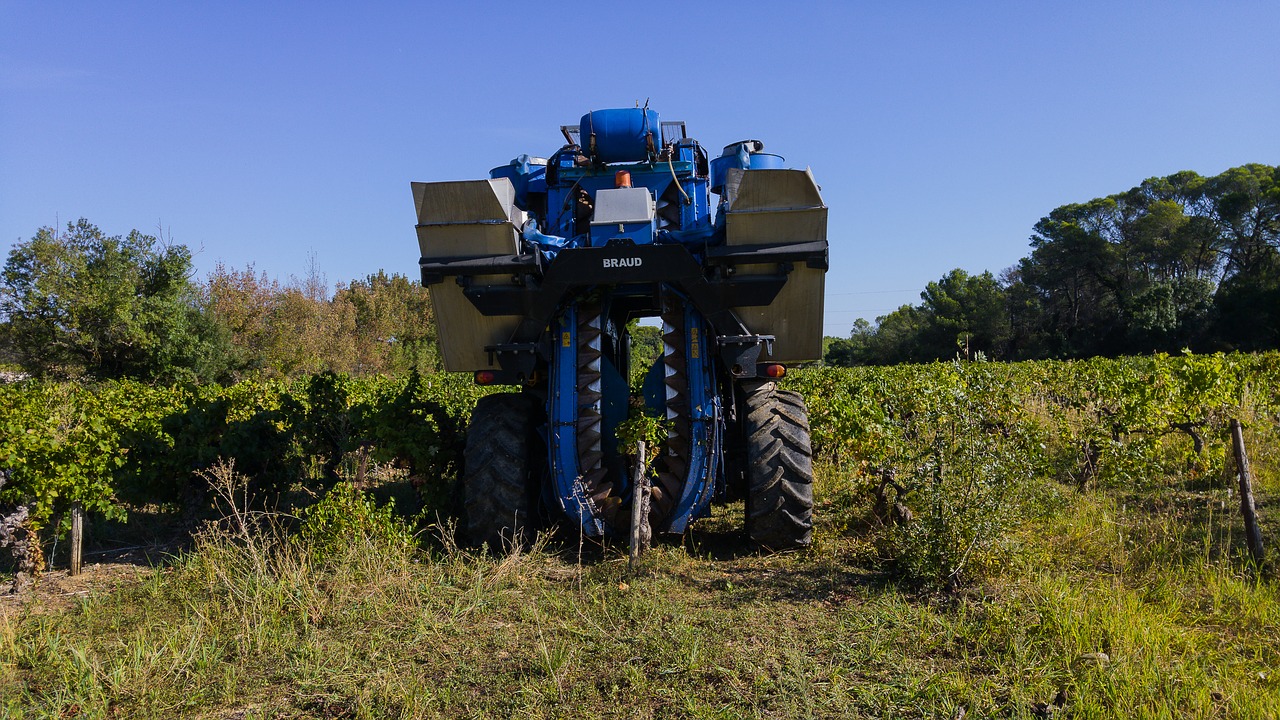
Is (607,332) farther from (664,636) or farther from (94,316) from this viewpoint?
(94,316)

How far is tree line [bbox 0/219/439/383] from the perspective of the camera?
25.0m

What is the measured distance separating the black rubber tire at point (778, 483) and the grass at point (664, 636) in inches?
6.9

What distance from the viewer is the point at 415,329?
41.7 m

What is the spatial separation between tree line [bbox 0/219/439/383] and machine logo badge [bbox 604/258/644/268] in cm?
1839

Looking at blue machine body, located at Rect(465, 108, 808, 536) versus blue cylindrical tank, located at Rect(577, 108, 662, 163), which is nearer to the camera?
blue machine body, located at Rect(465, 108, 808, 536)

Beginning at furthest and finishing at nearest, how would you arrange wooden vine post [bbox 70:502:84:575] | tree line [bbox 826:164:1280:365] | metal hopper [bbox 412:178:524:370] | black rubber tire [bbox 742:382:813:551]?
tree line [bbox 826:164:1280:365], wooden vine post [bbox 70:502:84:575], black rubber tire [bbox 742:382:813:551], metal hopper [bbox 412:178:524:370]

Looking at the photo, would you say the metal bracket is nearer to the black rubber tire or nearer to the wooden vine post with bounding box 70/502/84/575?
the black rubber tire

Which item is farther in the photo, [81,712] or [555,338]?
[555,338]

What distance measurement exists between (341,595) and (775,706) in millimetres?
2552

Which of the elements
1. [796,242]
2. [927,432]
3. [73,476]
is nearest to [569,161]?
[796,242]

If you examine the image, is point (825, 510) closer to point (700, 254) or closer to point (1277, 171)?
point (700, 254)

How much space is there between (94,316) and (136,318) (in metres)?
1.24

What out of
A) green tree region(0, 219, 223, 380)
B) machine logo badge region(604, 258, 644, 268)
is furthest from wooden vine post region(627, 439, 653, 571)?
green tree region(0, 219, 223, 380)

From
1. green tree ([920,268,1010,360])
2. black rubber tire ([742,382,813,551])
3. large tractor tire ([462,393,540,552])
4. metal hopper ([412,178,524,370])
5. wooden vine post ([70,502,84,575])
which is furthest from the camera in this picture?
green tree ([920,268,1010,360])
